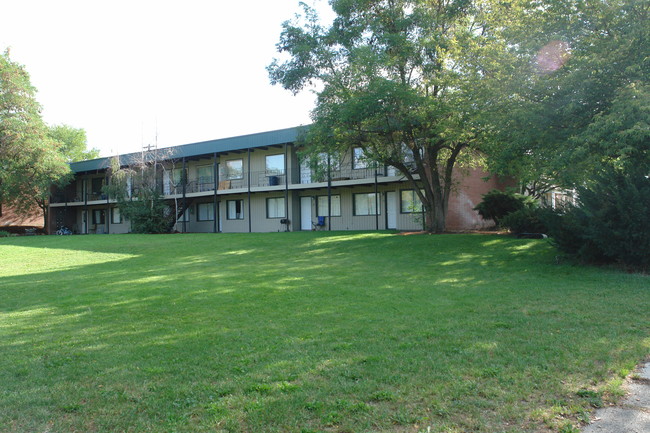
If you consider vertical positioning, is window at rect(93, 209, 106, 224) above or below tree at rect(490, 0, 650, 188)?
below

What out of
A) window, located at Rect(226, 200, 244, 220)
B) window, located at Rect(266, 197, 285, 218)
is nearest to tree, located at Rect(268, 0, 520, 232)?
window, located at Rect(266, 197, 285, 218)

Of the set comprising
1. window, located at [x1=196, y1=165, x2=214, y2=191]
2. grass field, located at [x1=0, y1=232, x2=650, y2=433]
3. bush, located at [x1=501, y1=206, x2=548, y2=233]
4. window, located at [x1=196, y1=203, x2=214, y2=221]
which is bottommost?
grass field, located at [x1=0, y1=232, x2=650, y2=433]

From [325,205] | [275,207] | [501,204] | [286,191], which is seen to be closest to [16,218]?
[275,207]

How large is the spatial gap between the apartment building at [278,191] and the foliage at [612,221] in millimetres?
10597

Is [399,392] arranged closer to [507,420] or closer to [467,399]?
[467,399]

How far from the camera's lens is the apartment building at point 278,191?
968 inches

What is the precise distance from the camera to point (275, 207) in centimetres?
3002

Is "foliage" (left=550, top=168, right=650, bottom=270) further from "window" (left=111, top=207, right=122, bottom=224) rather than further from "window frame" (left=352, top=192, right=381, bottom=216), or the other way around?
"window" (left=111, top=207, right=122, bottom=224)

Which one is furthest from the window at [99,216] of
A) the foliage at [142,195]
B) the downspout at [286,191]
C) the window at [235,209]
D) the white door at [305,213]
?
the white door at [305,213]

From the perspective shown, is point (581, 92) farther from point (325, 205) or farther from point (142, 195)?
point (142, 195)

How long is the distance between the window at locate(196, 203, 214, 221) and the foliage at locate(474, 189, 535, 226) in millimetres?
19392

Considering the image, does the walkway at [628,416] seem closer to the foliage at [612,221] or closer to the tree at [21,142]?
the foliage at [612,221]

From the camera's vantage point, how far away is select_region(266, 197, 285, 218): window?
29.6 m

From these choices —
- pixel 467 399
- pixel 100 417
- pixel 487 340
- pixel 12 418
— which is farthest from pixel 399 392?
pixel 12 418
